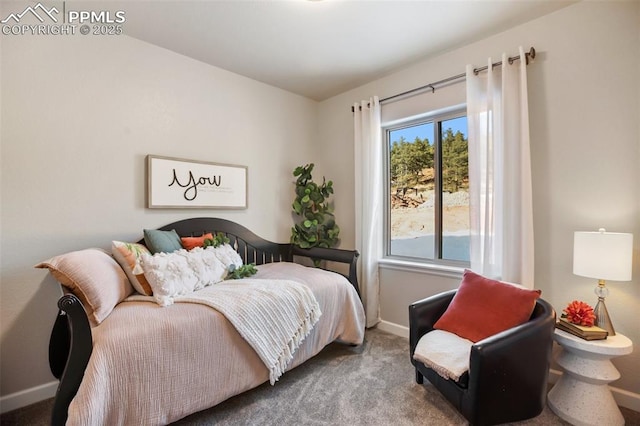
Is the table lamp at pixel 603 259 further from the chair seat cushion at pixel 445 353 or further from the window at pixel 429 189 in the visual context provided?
the window at pixel 429 189

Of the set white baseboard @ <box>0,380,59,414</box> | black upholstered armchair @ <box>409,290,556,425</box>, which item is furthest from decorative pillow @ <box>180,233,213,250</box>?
black upholstered armchair @ <box>409,290,556,425</box>

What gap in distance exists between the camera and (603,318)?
168cm

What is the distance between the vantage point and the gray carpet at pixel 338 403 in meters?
1.65

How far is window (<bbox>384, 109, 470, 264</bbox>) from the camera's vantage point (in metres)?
2.64

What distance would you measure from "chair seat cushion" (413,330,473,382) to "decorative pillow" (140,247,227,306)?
4.85 ft

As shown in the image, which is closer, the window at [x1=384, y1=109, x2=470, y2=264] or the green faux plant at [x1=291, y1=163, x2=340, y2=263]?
the window at [x1=384, y1=109, x2=470, y2=264]

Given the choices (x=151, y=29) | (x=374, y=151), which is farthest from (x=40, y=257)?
(x=374, y=151)

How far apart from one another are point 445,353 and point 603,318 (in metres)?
0.95

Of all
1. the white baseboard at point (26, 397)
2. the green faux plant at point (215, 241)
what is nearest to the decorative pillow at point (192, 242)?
the green faux plant at point (215, 241)

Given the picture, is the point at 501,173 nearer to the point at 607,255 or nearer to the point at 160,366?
the point at 607,255

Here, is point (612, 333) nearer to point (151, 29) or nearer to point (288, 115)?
point (288, 115)

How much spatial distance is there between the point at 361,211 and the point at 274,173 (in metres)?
1.06

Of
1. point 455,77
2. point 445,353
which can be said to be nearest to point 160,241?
point 445,353

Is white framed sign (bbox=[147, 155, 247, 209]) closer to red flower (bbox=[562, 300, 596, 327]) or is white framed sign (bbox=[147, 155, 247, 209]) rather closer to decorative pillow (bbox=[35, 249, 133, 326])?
decorative pillow (bbox=[35, 249, 133, 326])
